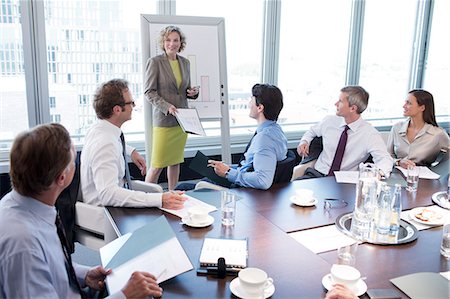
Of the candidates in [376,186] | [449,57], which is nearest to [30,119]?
[376,186]

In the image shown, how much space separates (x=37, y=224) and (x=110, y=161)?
0.84 m

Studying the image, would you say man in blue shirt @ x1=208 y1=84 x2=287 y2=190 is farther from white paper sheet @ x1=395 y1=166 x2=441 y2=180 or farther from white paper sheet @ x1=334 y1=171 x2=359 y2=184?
white paper sheet @ x1=395 y1=166 x2=441 y2=180

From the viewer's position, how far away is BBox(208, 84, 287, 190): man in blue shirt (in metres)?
2.39

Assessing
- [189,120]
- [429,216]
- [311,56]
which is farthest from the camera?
[311,56]

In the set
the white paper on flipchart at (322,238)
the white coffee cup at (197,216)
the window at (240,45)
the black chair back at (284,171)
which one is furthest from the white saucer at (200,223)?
the window at (240,45)

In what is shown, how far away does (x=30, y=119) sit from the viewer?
390cm

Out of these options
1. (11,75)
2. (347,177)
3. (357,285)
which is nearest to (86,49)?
(11,75)

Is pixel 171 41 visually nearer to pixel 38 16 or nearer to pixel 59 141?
pixel 38 16

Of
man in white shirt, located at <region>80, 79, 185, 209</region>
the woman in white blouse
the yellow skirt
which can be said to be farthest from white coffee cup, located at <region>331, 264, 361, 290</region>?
the yellow skirt

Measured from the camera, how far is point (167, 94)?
371 cm

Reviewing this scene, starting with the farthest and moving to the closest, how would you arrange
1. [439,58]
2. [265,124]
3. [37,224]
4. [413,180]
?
1. [439,58]
2. [265,124]
3. [413,180]
4. [37,224]

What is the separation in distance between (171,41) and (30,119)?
146cm

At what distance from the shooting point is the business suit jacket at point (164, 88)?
143 inches

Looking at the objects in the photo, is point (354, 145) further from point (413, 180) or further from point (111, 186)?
point (111, 186)
